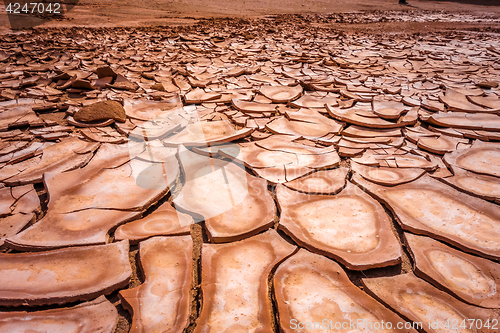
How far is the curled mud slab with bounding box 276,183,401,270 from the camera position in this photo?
119 cm

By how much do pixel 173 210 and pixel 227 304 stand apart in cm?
60

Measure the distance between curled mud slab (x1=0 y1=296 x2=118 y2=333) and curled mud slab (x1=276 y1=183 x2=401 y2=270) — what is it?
2.61 ft

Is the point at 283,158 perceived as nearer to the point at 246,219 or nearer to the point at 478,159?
the point at 246,219

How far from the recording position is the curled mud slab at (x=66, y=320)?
2.94 ft

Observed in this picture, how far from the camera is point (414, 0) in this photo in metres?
15.7

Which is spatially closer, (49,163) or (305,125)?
(49,163)

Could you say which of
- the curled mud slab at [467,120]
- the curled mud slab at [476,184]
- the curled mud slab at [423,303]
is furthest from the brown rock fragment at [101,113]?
the curled mud slab at [467,120]

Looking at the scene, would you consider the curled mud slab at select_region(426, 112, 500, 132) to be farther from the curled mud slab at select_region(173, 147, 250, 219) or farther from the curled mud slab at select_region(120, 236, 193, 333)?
the curled mud slab at select_region(120, 236, 193, 333)

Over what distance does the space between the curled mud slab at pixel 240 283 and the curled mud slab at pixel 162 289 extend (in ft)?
0.23

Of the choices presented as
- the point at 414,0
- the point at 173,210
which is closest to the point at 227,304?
the point at 173,210

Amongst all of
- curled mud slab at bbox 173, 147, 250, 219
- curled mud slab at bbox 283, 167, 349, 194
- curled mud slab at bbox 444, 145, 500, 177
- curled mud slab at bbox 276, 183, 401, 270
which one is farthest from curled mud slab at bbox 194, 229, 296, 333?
curled mud slab at bbox 444, 145, 500, 177

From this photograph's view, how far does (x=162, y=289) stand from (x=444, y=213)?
1.42 meters

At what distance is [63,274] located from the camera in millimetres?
1061

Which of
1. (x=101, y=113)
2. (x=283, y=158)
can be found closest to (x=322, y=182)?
(x=283, y=158)
